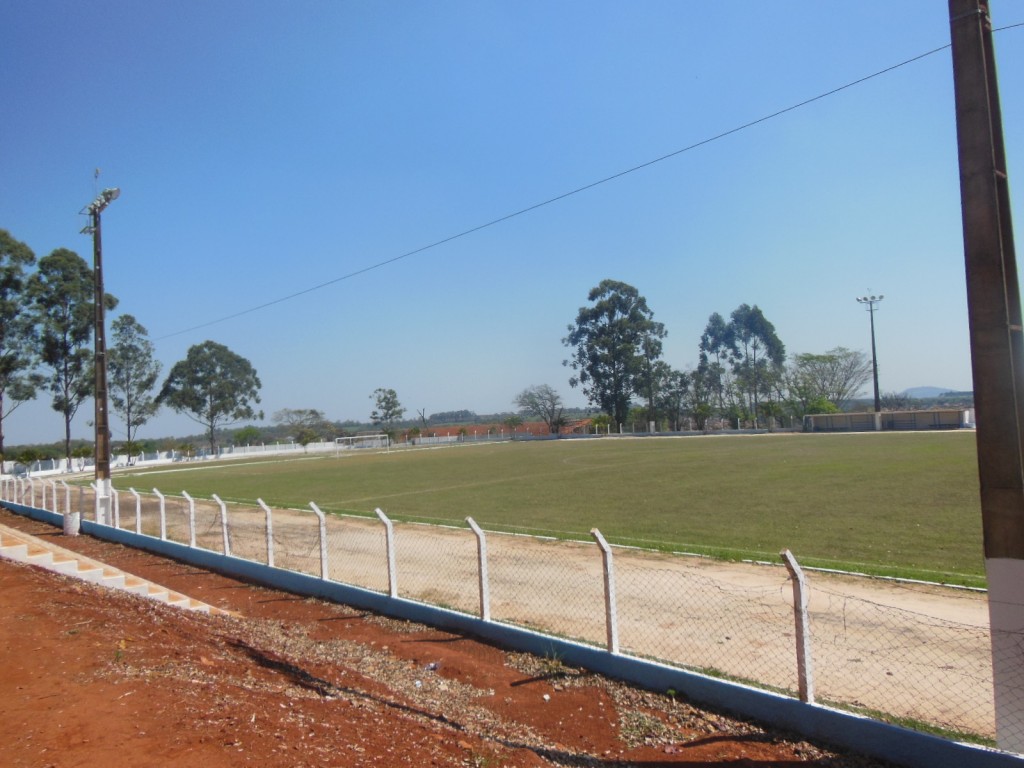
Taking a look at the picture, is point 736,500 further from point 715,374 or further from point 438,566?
point 715,374

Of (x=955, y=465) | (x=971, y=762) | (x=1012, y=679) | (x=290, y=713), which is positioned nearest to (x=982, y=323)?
(x=1012, y=679)

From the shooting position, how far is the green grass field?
11.9 m

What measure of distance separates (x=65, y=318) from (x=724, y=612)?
64211 millimetres

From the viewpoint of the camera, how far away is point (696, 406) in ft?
294

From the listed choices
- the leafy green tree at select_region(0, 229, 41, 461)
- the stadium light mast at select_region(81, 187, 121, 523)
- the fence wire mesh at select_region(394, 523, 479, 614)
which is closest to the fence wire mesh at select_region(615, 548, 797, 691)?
the fence wire mesh at select_region(394, 523, 479, 614)

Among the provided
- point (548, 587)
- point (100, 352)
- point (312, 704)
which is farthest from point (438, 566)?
point (100, 352)

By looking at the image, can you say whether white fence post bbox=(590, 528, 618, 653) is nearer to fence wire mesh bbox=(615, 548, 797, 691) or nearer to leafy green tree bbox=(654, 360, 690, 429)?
fence wire mesh bbox=(615, 548, 797, 691)

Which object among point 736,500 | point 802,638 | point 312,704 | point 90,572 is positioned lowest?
point 736,500

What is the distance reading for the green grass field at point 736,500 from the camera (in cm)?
1189

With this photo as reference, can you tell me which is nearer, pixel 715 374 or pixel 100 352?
pixel 100 352

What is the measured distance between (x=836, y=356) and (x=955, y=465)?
66.5 metres

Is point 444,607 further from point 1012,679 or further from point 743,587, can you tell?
point 1012,679

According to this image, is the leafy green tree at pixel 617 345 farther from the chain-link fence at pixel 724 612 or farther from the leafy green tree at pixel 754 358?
the chain-link fence at pixel 724 612

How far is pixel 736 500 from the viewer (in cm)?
1867
